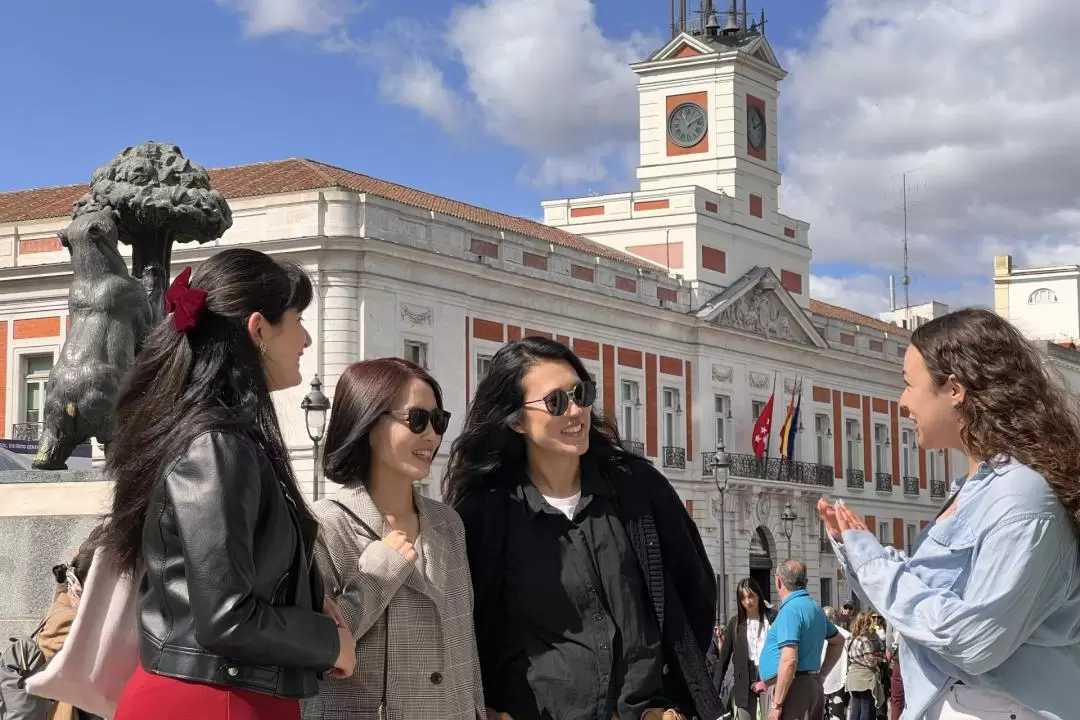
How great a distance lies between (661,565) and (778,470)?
38.2 meters

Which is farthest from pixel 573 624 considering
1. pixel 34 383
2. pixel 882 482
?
pixel 882 482

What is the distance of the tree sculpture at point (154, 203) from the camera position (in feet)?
24.8

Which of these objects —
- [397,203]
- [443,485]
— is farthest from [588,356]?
[443,485]

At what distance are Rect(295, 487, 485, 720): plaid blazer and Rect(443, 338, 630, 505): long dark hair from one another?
48 centimetres

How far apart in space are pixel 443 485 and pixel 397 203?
87.4 feet

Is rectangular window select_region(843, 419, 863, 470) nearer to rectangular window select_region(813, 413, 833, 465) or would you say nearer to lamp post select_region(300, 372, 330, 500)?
rectangular window select_region(813, 413, 833, 465)

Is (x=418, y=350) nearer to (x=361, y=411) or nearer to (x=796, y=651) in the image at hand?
(x=796, y=651)

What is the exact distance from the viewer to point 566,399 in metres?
4.66

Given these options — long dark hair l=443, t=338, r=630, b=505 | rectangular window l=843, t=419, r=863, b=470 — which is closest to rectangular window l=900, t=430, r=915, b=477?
rectangular window l=843, t=419, r=863, b=470

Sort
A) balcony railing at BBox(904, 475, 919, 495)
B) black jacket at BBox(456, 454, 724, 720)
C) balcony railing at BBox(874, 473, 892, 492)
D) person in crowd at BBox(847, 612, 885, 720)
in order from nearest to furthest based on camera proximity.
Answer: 1. black jacket at BBox(456, 454, 724, 720)
2. person in crowd at BBox(847, 612, 885, 720)
3. balcony railing at BBox(874, 473, 892, 492)
4. balcony railing at BBox(904, 475, 919, 495)

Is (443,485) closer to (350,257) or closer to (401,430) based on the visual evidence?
(401,430)

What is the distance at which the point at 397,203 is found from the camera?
3131 centimetres

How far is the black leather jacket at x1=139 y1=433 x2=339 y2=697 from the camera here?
10.6ft

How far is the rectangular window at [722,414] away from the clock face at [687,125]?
798 cm
